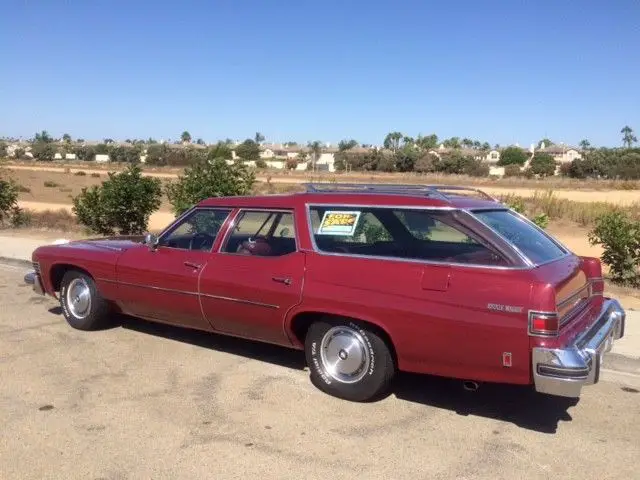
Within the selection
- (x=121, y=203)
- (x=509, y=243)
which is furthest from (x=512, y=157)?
(x=509, y=243)

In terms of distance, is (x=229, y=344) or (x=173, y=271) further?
(x=229, y=344)

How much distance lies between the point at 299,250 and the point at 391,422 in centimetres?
148

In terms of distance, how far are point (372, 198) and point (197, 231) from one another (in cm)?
186

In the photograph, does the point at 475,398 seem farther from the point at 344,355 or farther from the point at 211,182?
the point at 211,182

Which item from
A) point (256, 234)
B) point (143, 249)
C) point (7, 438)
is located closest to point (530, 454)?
point (256, 234)

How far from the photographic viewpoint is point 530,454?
4.12 m

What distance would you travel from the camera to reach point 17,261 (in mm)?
11539

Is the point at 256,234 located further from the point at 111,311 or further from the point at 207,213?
the point at 111,311

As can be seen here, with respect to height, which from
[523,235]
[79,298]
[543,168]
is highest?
[523,235]

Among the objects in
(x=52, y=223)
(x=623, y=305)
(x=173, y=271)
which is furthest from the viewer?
(x=52, y=223)

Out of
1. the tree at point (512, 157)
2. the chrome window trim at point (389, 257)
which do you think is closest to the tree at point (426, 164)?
the tree at point (512, 157)

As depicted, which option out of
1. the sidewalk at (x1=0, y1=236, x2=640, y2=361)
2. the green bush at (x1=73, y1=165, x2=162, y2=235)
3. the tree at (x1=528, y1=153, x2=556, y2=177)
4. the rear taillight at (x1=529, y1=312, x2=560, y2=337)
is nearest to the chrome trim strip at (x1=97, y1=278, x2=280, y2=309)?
the rear taillight at (x1=529, y1=312, x2=560, y2=337)

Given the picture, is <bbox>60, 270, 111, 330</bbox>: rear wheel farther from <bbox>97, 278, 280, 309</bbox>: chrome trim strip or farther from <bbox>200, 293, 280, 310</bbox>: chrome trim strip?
<bbox>200, 293, 280, 310</bbox>: chrome trim strip

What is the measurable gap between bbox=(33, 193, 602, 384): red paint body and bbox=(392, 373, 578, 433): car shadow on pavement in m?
0.62
